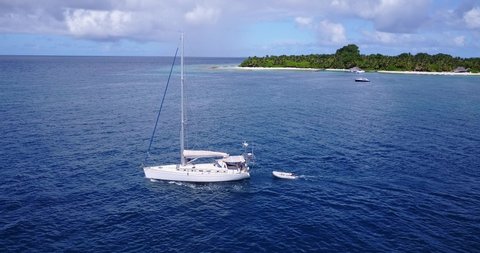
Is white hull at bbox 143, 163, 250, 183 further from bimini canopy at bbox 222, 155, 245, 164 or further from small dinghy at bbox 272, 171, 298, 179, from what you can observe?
small dinghy at bbox 272, 171, 298, 179

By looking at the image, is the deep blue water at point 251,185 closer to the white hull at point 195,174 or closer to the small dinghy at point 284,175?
the small dinghy at point 284,175

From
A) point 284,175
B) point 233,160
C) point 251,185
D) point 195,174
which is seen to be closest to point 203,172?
point 195,174

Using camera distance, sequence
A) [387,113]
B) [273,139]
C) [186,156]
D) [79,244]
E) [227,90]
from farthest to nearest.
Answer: [227,90]
[387,113]
[273,139]
[186,156]
[79,244]

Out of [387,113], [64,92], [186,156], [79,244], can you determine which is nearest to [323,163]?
[186,156]

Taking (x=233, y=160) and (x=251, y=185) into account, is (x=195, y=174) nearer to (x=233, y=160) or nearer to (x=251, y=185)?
(x=233, y=160)

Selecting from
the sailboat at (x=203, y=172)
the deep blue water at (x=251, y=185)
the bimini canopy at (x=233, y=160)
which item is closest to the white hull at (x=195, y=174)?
the sailboat at (x=203, y=172)

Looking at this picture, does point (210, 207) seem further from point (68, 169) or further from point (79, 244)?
point (68, 169)
